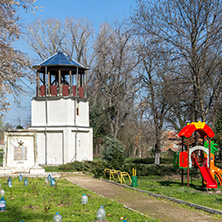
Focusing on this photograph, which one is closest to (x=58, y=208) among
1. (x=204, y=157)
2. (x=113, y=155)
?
(x=204, y=157)

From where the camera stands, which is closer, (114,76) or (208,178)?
(208,178)

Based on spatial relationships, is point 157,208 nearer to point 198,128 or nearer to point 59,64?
point 198,128

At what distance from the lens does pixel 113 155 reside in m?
27.8

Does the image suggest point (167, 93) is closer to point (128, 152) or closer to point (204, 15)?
point (204, 15)

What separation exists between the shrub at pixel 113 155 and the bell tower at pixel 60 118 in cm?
286

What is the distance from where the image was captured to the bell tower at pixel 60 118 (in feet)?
107

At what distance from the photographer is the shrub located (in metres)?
23.2

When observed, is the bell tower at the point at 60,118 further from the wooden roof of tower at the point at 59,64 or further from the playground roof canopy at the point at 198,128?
the playground roof canopy at the point at 198,128

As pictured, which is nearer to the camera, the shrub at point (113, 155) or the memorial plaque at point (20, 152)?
the shrub at point (113, 155)

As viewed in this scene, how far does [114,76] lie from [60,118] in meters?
11.5

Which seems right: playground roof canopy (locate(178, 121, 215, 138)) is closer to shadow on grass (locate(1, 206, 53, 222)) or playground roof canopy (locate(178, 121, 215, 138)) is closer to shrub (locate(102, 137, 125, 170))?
shrub (locate(102, 137, 125, 170))

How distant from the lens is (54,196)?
13.8 metres

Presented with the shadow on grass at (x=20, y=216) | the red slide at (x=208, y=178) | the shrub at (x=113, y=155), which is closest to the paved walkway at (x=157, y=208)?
the shadow on grass at (x=20, y=216)

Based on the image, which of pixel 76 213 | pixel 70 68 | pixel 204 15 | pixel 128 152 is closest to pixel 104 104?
pixel 70 68
